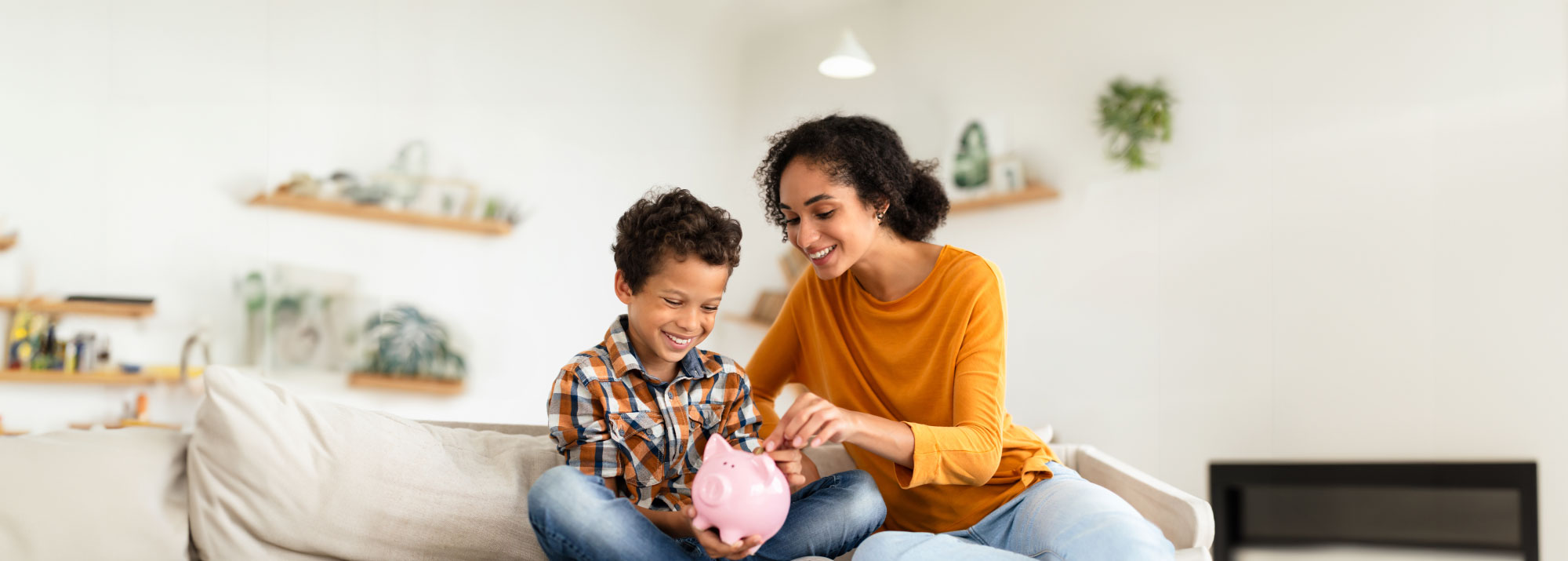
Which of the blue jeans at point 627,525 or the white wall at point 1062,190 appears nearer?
the blue jeans at point 627,525

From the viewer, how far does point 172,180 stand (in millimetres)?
2797

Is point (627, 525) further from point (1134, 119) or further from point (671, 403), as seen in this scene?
point (1134, 119)

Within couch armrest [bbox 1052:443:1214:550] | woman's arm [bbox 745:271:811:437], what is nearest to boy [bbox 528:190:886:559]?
woman's arm [bbox 745:271:811:437]

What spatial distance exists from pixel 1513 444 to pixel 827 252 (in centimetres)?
224

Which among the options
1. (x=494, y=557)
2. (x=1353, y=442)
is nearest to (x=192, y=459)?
(x=494, y=557)

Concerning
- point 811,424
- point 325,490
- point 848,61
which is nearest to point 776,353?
point 811,424

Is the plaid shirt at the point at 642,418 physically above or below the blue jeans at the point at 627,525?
above

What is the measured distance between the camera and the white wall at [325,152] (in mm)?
2680

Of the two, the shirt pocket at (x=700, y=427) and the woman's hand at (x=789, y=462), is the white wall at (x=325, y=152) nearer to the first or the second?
the shirt pocket at (x=700, y=427)

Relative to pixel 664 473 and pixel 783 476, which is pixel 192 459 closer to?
pixel 664 473

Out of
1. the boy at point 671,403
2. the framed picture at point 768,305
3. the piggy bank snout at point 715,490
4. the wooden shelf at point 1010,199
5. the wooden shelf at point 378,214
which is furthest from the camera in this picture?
the framed picture at point 768,305

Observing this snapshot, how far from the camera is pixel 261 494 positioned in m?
1.31

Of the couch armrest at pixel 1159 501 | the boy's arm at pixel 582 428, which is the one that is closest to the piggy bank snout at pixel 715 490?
the boy's arm at pixel 582 428

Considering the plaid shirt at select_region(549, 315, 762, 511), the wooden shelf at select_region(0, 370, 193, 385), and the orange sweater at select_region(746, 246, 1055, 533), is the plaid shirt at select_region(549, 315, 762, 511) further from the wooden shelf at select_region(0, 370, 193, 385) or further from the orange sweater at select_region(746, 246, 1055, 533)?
the wooden shelf at select_region(0, 370, 193, 385)
